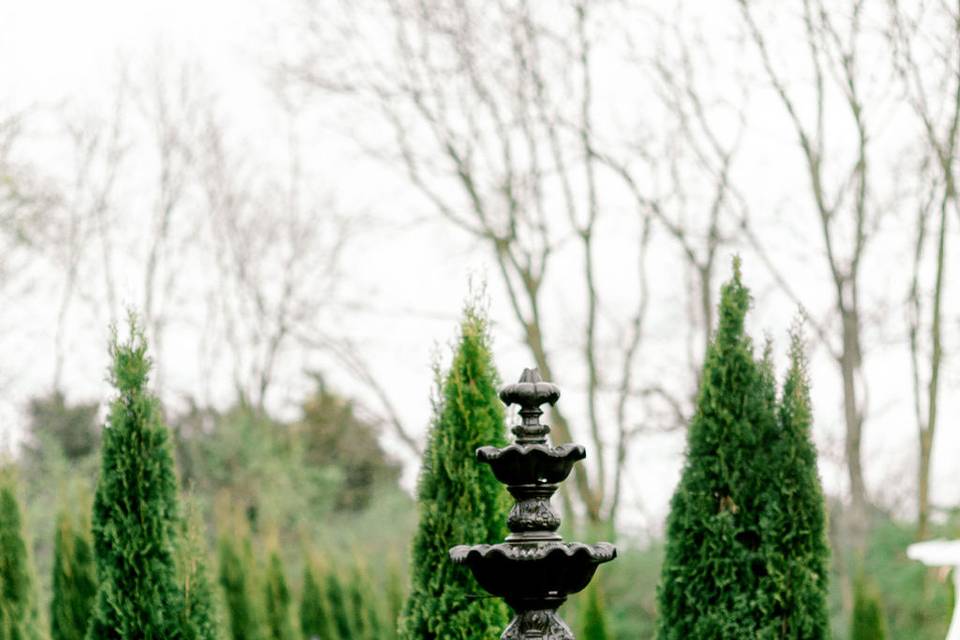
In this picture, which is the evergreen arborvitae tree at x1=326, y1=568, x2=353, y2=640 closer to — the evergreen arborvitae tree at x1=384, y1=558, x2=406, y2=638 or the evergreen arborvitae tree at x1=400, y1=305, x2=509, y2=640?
the evergreen arborvitae tree at x1=384, y1=558, x2=406, y2=638

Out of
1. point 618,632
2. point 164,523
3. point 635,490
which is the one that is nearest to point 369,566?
point 635,490

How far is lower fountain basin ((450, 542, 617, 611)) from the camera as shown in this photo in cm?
445

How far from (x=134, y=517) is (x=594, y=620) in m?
4.88

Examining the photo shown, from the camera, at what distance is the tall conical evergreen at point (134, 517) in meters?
7.87

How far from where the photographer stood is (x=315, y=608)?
15984mm

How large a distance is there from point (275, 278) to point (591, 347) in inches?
338

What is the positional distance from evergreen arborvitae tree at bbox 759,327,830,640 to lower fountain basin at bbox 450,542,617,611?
353cm

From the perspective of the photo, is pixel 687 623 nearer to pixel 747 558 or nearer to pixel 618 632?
pixel 747 558

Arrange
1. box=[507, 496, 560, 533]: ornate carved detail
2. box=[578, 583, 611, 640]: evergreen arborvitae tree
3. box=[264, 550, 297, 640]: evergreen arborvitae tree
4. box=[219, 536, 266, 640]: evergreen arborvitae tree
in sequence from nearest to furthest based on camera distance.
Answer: box=[507, 496, 560, 533]: ornate carved detail → box=[578, 583, 611, 640]: evergreen arborvitae tree → box=[219, 536, 266, 640]: evergreen arborvitae tree → box=[264, 550, 297, 640]: evergreen arborvitae tree

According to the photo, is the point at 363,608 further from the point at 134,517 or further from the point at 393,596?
the point at 134,517

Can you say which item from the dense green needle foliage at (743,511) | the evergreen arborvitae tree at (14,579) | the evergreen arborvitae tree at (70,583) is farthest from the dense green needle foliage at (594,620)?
the evergreen arborvitae tree at (14,579)

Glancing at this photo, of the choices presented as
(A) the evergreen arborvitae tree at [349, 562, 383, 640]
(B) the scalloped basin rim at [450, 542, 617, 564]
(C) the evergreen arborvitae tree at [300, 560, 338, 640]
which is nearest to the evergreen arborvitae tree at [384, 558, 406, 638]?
(A) the evergreen arborvitae tree at [349, 562, 383, 640]

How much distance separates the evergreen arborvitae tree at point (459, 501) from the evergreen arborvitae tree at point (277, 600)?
707 cm

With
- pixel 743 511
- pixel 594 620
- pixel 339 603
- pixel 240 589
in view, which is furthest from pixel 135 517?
pixel 339 603
